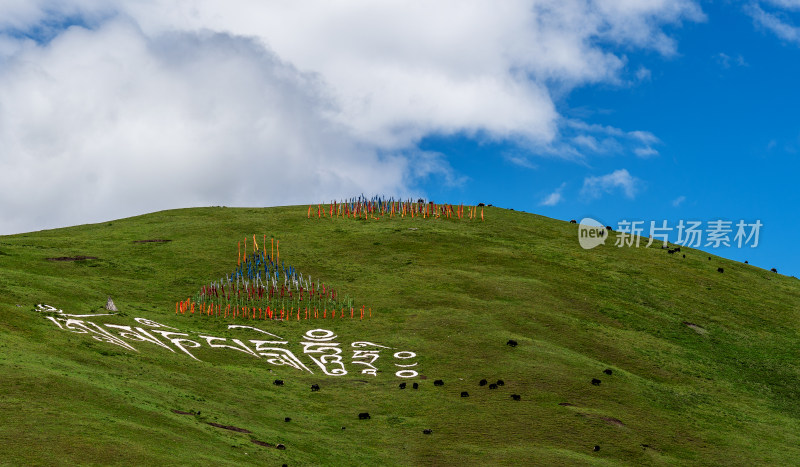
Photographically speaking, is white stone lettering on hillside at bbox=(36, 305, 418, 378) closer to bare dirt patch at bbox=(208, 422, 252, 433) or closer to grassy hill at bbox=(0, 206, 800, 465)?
grassy hill at bbox=(0, 206, 800, 465)

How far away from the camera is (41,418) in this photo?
33062 mm

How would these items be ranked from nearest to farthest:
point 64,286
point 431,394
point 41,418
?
1. point 41,418
2. point 431,394
3. point 64,286

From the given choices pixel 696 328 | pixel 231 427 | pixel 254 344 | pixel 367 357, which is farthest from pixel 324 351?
pixel 696 328

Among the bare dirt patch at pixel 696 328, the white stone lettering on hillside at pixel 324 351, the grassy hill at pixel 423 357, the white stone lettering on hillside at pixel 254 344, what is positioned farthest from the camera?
the bare dirt patch at pixel 696 328

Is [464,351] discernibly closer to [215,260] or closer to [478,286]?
[478,286]

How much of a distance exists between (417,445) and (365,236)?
55.7 metres

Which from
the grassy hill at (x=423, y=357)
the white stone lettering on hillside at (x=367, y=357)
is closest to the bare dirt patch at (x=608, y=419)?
the grassy hill at (x=423, y=357)

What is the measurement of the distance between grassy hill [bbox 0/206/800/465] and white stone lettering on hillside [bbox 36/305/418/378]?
2.28ft

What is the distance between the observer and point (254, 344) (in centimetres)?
6184

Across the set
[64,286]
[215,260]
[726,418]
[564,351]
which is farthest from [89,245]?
[726,418]

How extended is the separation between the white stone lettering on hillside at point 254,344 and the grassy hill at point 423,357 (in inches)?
27.3

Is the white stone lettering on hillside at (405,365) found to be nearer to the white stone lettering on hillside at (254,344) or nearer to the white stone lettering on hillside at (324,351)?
the white stone lettering on hillside at (254,344)

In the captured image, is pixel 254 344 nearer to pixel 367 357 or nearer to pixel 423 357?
pixel 367 357

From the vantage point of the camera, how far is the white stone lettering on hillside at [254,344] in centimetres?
5634
